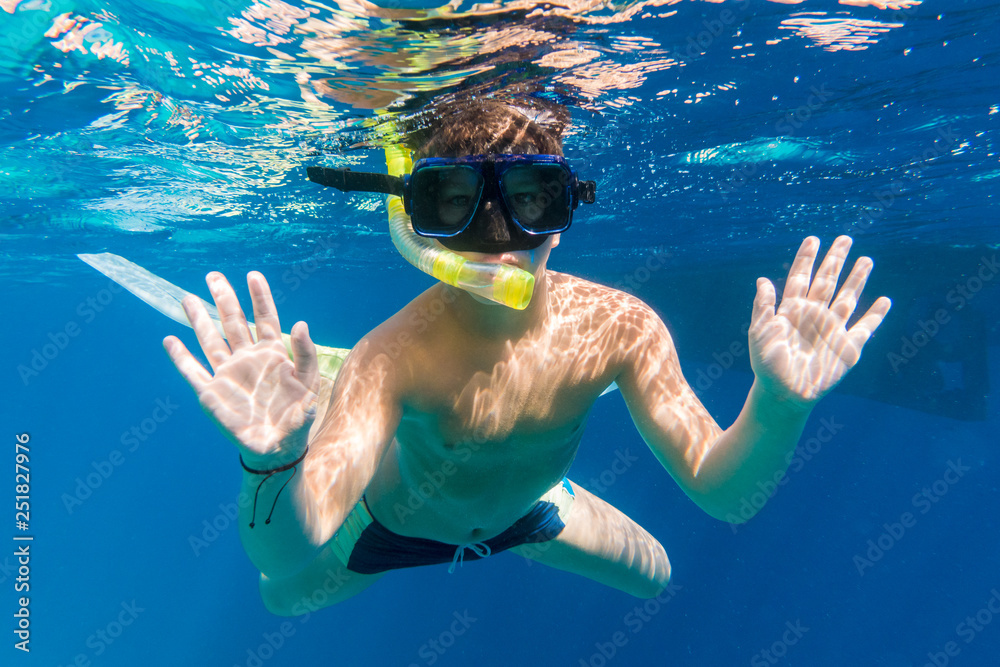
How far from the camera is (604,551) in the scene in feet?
17.4

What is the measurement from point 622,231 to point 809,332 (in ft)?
51.6

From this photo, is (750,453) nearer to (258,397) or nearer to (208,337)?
(258,397)

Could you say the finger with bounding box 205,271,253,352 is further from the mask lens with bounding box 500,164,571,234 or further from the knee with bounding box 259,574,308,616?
the knee with bounding box 259,574,308,616

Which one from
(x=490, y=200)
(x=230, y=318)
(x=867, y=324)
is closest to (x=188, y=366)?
(x=230, y=318)

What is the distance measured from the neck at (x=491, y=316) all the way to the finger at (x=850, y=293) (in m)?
1.54

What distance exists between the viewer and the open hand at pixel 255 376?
6.32ft

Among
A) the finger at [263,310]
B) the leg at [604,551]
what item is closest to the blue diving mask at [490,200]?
the finger at [263,310]

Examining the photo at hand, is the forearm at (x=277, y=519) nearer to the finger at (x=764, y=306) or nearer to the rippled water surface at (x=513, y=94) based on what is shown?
the finger at (x=764, y=306)

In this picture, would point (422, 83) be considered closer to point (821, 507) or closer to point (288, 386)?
point (288, 386)

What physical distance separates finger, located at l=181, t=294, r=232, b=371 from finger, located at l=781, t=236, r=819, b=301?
2471 millimetres

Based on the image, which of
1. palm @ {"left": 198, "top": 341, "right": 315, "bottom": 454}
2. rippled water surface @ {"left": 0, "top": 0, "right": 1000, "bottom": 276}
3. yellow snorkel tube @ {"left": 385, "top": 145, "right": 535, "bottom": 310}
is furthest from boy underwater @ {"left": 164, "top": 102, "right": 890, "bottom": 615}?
rippled water surface @ {"left": 0, "top": 0, "right": 1000, "bottom": 276}

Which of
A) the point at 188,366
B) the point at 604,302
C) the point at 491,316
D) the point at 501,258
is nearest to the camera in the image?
the point at 188,366

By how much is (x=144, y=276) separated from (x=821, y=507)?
84.4 ft

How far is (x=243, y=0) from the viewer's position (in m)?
4.40
